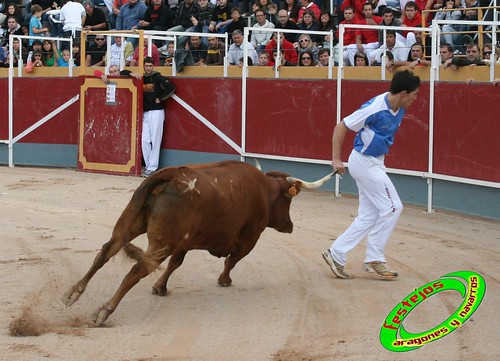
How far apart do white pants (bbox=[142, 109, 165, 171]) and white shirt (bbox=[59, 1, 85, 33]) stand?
15.8ft

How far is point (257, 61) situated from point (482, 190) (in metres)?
5.18

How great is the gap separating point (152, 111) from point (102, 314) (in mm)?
9119

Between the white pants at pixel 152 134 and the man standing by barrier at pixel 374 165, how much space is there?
299 inches

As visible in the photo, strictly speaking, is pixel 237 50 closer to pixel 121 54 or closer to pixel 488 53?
pixel 121 54

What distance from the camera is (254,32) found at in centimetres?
1625

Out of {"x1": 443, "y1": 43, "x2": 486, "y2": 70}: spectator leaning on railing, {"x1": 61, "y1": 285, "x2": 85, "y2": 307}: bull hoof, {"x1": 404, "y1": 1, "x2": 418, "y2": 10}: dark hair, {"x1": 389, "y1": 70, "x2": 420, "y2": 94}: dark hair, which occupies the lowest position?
{"x1": 61, "y1": 285, "x2": 85, "y2": 307}: bull hoof

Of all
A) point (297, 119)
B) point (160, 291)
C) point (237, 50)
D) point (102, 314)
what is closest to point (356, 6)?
point (237, 50)

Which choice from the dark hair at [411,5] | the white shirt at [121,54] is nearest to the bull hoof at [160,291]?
the dark hair at [411,5]

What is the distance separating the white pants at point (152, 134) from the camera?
603 inches

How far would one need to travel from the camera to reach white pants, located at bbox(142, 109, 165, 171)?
50.2 feet

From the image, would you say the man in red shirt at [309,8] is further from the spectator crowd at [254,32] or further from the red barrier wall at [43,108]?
the red barrier wall at [43,108]

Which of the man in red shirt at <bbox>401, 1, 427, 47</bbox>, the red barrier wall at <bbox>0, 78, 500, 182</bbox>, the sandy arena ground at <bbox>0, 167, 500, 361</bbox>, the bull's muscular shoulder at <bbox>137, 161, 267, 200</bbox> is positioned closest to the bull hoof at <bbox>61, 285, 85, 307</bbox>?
the sandy arena ground at <bbox>0, 167, 500, 361</bbox>

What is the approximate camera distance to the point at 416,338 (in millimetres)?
5898

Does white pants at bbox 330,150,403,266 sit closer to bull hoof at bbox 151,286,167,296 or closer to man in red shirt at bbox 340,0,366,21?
bull hoof at bbox 151,286,167,296
